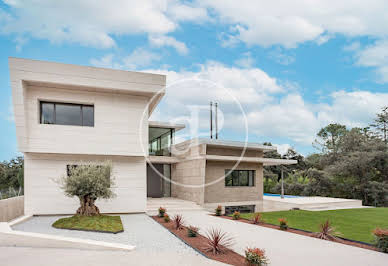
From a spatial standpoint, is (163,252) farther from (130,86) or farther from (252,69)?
(252,69)

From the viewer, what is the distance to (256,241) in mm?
7793

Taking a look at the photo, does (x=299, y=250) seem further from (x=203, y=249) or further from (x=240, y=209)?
(x=240, y=209)

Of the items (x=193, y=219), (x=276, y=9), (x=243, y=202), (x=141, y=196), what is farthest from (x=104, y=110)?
(x=243, y=202)

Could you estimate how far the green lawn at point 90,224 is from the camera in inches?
356

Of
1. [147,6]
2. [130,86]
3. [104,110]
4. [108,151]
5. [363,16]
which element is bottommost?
[108,151]

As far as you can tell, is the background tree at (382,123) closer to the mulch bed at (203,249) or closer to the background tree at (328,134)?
the background tree at (328,134)

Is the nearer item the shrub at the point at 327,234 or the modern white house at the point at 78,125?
the shrub at the point at 327,234

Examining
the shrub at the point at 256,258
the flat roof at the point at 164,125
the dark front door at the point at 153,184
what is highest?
the flat roof at the point at 164,125

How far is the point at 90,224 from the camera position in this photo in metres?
9.45

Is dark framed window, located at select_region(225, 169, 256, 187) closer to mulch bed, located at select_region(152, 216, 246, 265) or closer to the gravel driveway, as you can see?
the gravel driveway

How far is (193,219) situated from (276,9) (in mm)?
10163

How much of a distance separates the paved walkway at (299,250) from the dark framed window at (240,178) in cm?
870

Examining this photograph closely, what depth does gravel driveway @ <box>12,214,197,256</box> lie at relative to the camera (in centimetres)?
708
